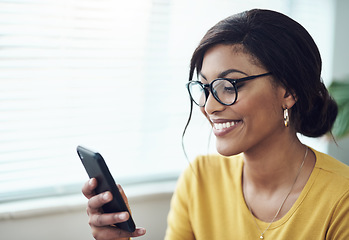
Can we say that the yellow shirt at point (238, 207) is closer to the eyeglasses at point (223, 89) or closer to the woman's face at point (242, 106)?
the woman's face at point (242, 106)

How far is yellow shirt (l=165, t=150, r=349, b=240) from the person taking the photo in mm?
1196

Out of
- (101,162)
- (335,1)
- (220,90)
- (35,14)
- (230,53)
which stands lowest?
(101,162)

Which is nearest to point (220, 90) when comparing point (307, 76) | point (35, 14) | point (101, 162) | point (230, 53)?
point (230, 53)

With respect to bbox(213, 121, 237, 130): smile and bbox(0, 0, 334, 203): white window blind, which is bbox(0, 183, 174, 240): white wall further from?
bbox(213, 121, 237, 130): smile

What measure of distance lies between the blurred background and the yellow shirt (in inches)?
18.3

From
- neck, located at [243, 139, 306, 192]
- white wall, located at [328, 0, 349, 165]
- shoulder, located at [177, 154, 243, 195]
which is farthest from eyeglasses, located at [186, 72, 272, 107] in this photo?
white wall, located at [328, 0, 349, 165]

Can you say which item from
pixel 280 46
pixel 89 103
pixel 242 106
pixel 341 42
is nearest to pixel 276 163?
pixel 242 106

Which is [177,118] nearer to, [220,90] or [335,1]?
[220,90]

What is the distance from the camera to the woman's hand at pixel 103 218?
1.09 metres

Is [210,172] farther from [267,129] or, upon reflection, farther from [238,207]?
[267,129]

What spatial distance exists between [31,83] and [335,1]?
6.55 ft

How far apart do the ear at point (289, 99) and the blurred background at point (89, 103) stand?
3.01 feet

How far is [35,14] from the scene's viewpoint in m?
1.67

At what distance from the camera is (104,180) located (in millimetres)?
1087
